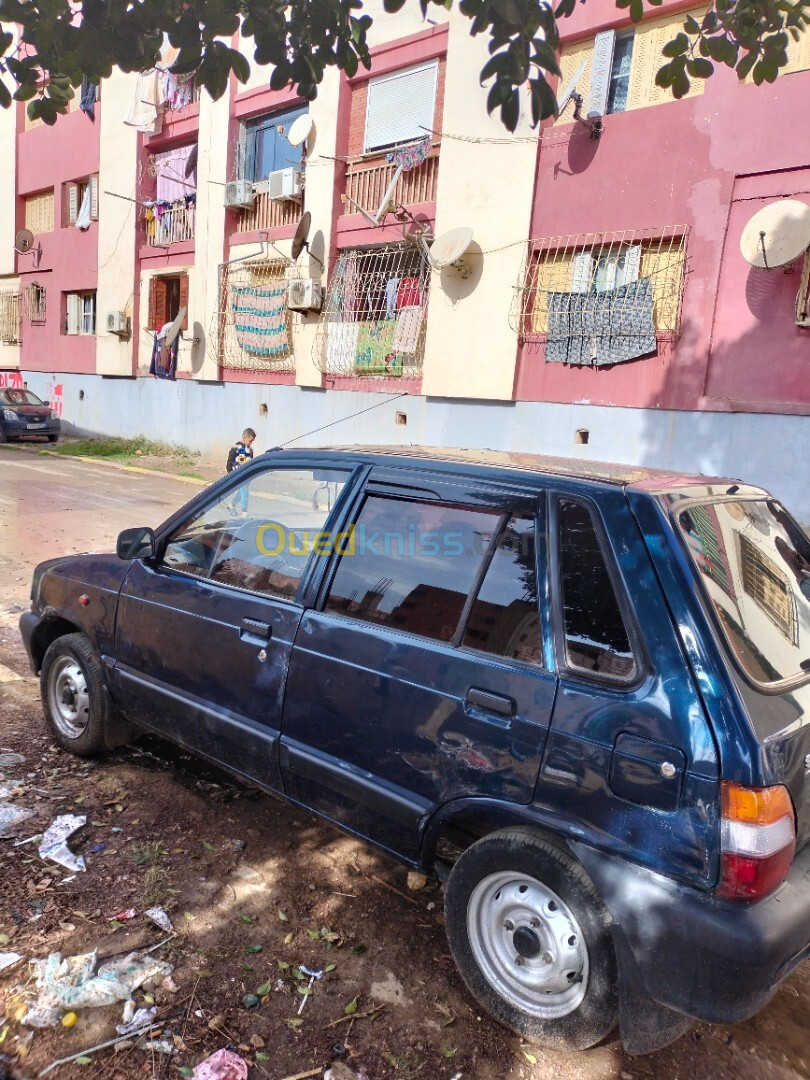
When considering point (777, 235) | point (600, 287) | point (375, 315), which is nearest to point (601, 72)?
point (600, 287)

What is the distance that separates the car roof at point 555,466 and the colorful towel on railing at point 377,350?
12479 mm

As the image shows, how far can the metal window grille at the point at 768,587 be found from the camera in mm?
2357

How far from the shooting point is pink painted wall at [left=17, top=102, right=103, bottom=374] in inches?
886

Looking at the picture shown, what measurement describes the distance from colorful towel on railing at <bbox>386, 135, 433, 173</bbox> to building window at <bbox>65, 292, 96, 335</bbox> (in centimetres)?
1261

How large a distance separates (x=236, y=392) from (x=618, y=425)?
9808 millimetres

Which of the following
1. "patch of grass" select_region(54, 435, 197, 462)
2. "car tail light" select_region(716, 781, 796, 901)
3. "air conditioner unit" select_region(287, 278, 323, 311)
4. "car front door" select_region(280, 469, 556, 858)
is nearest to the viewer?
"car tail light" select_region(716, 781, 796, 901)

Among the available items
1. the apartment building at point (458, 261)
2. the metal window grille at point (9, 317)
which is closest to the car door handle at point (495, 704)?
the apartment building at point (458, 261)

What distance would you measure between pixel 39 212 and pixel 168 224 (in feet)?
25.8

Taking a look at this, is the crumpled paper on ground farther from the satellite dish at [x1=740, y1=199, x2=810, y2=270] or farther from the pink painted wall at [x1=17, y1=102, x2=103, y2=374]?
the pink painted wall at [x1=17, y1=102, x2=103, y2=374]

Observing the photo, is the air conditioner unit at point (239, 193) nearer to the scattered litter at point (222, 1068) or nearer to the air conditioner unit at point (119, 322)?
the air conditioner unit at point (119, 322)

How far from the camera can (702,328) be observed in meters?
11.1

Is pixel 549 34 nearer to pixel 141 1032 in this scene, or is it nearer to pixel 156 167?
pixel 141 1032

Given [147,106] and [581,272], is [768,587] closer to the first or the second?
[581,272]

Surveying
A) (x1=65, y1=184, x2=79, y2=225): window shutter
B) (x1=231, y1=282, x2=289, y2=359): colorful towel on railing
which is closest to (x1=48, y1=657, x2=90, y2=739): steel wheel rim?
(x1=231, y1=282, x2=289, y2=359): colorful towel on railing
